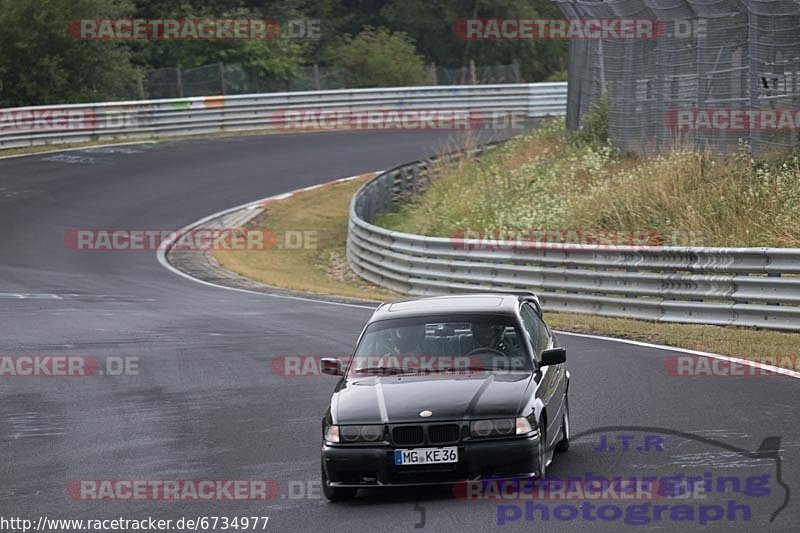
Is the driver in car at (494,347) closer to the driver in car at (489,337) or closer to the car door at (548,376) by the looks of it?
the driver in car at (489,337)

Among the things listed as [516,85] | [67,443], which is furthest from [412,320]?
[516,85]

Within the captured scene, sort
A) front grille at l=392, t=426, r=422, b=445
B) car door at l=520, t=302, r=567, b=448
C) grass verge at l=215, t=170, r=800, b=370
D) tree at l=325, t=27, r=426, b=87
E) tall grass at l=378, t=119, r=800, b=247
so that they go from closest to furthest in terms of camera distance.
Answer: front grille at l=392, t=426, r=422, b=445 → car door at l=520, t=302, r=567, b=448 → grass verge at l=215, t=170, r=800, b=370 → tall grass at l=378, t=119, r=800, b=247 → tree at l=325, t=27, r=426, b=87

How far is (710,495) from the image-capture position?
829 centimetres

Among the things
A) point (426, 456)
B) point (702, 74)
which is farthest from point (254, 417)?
point (702, 74)

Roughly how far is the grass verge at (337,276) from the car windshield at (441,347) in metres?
5.47

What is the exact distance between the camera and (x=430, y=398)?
8.78 m

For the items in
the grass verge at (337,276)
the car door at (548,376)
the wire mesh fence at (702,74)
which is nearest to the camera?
the car door at (548,376)

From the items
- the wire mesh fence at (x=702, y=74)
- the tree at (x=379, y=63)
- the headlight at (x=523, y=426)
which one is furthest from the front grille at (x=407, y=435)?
the tree at (x=379, y=63)

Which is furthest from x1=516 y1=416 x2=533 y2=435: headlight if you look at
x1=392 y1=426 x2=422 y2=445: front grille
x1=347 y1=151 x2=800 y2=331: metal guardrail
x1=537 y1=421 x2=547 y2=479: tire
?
x1=347 y1=151 x2=800 y2=331: metal guardrail

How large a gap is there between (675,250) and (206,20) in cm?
3961

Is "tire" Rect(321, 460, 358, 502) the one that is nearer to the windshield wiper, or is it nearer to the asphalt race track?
the asphalt race track

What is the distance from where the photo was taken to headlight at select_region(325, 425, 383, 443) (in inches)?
340

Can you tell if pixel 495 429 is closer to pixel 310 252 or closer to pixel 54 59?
pixel 310 252

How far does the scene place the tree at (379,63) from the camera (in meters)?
55.4
